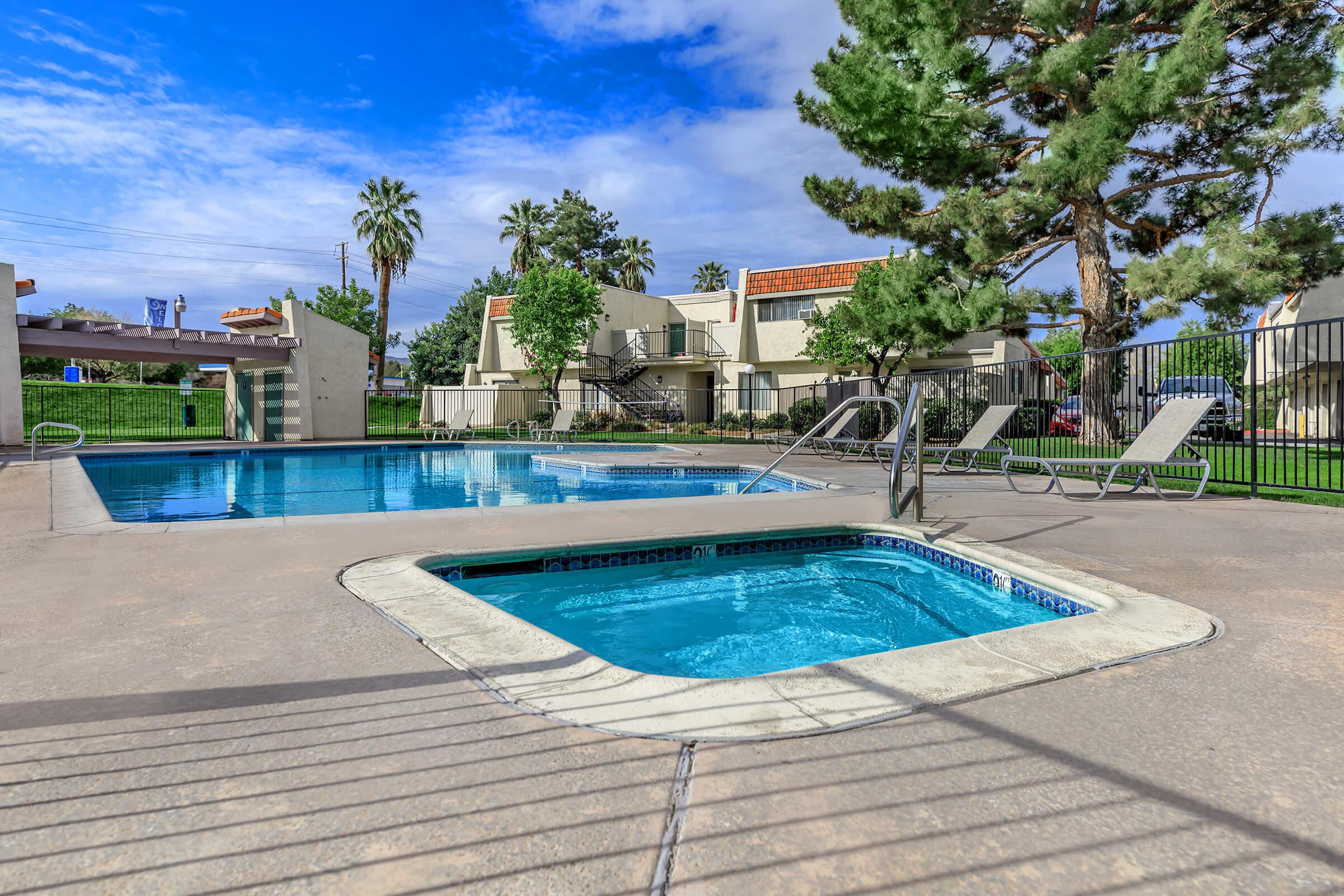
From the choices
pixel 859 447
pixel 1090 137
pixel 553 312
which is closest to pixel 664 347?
pixel 553 312

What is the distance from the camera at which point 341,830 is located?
162 centimetres

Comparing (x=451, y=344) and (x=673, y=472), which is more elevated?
(x=451, y=344)

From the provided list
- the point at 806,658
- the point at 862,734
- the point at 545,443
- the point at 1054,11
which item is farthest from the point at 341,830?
the point at 545,443

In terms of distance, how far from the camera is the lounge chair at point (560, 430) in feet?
76.4

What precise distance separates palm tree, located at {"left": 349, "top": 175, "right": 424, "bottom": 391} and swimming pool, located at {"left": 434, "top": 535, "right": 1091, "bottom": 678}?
119 feet

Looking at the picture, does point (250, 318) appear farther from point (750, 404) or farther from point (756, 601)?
point (756, 601)

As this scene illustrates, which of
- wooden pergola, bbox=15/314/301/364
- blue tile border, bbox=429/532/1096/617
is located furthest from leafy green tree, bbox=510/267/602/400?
blue tile border, bbox=429/532/1096/617

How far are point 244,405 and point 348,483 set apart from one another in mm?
13348

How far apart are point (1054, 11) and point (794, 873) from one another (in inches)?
650

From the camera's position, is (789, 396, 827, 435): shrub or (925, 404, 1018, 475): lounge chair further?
(789, 396, 827, 435): shrub

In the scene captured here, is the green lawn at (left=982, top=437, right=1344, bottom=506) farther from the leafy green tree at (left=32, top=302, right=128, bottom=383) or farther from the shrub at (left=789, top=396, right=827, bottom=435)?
the leafy green tree at (left=32, top=302, right=128, bottom=383)

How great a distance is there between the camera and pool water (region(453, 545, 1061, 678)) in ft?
13.8

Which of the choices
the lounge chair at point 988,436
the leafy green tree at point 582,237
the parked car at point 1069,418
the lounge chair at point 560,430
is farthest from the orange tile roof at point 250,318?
the leafy green tree at point 582,237

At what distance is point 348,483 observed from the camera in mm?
12172
